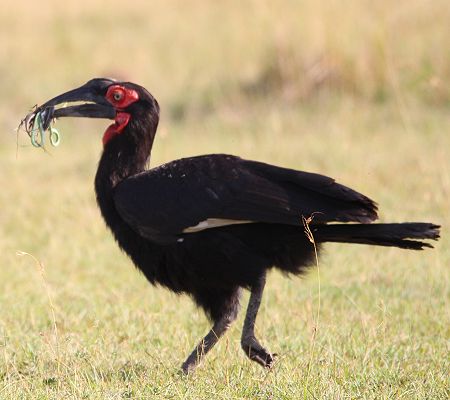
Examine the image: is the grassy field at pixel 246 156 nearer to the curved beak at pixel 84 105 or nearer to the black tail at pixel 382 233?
the black tail at pixel 382 233

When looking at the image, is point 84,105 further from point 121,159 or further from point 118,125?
point 121,159

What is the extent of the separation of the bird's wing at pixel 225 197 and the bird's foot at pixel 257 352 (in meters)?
0.49

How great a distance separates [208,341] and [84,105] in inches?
45.3

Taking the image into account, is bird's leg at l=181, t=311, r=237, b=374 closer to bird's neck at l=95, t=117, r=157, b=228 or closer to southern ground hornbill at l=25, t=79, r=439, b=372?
southern ground hornbill at l=25, t=79, r=439, b=372

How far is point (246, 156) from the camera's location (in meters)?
8.98

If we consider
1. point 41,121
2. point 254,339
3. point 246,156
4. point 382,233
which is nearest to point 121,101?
point 41,121

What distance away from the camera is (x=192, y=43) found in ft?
46.5

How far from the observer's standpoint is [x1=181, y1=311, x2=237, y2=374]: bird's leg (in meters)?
Result: 4.20

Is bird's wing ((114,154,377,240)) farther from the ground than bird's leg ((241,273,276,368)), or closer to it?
farther from the ground

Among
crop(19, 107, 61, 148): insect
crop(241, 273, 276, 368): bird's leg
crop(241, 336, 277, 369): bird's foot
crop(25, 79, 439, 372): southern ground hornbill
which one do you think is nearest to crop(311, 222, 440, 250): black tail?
crop(25, 79, 439, 372): southern ground hornbill

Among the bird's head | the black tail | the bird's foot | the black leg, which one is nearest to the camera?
the black tail

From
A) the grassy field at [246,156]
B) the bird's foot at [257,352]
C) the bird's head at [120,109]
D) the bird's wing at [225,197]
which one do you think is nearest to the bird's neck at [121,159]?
the bird's head at [120,109]

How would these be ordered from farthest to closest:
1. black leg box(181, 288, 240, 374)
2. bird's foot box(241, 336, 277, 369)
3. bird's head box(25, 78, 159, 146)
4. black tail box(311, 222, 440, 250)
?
bird's head box(25, 78, 159, 146)
black leg box(181, 288, 240, 374)
bird's foot box(241, 336, 277, 369)
black tail box(311, 222, 440, 250)

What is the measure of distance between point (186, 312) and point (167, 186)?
129 centimetres
